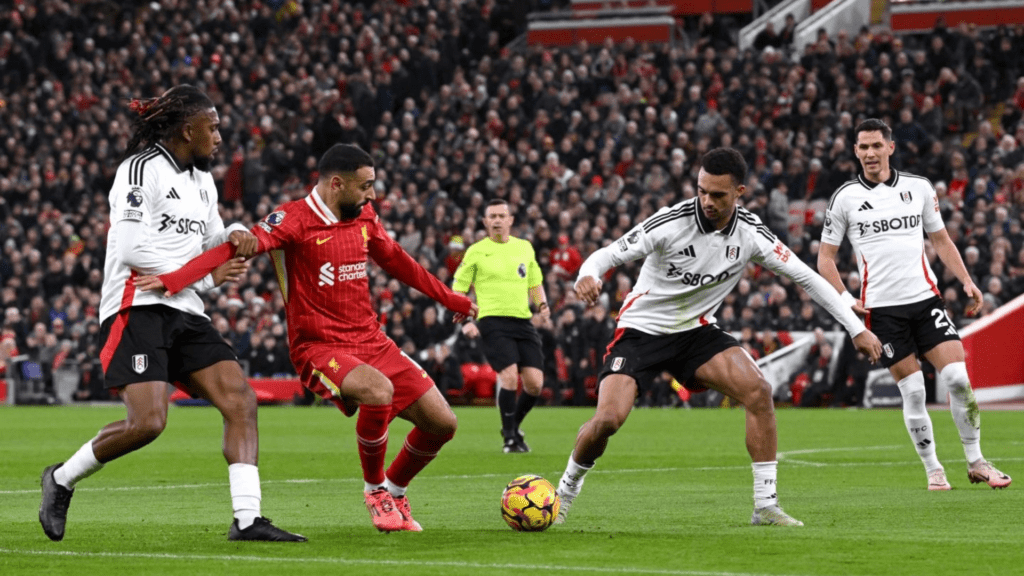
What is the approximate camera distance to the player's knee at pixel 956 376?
11.2 metres

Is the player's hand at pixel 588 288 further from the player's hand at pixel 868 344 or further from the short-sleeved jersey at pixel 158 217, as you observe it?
the short-sleeved jersey at pixel 158 217

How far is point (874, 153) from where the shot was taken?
11336mm

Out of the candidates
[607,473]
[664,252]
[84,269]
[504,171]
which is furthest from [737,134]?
[664,252]

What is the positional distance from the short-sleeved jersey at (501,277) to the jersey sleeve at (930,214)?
5.30 meters

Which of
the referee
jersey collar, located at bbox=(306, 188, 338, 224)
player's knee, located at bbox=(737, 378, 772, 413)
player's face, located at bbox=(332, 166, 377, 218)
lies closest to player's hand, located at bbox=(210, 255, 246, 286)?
jersey collar, located at bbox=(306, 188, 338, 224)

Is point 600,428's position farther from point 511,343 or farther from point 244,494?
point 511,343

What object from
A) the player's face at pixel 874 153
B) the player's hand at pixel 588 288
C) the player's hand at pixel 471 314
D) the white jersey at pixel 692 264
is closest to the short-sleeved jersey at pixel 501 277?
the player's face at pixel 874 153

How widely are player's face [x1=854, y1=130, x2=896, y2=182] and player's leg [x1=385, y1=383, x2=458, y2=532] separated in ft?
14.1

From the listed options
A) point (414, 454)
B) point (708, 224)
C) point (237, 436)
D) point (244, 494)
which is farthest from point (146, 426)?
point (708, 224)

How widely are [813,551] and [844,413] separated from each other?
16466 millimetres

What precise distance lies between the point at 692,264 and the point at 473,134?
77.6 ft

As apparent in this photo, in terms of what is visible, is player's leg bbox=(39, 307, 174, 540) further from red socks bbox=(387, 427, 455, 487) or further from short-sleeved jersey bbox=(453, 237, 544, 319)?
short-sleeved jersey bbox=(453, 237, 544, 319)

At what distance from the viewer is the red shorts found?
836 cm

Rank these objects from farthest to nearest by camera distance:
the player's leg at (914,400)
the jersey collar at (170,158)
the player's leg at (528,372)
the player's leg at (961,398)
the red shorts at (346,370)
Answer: the player's leg at (528,372) < the player's leg at (914,400) < the player's leg at (961,398) < the red shorts at (346,370) < the jersey collar at (170,158)
